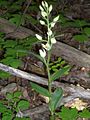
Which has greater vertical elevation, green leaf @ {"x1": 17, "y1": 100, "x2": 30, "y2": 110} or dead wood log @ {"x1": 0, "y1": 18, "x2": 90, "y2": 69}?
dead wood log @ {"x1": 0, "y1": 18, "x2": 90, "y2": 69}

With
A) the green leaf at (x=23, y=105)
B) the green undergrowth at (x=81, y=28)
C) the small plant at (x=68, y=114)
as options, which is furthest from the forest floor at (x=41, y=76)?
the green undergrowth at (x=81, y=28)

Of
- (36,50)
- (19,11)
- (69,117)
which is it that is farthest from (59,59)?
(19,11)

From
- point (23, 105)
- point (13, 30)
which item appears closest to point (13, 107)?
point (23, 105)

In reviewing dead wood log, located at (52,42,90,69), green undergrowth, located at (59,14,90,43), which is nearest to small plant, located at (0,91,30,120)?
dead wood log, located at (52,42,90,69)

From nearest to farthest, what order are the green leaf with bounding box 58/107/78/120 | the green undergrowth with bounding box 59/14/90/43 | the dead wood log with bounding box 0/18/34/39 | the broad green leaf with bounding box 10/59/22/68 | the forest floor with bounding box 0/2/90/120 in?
the green leaf with bounding box 58/107/78/120
the forest floor with bounding box 0/2/90/120
the broad green leaf with bounding box 10/59/22/68
the green undergrowth with bounding box 59/14/90/43
the dead wood log with bounding box 0/18/34/39

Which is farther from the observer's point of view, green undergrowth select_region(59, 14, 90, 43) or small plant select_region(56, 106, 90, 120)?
green undergrowth select_region(59, 14, 90, 43)

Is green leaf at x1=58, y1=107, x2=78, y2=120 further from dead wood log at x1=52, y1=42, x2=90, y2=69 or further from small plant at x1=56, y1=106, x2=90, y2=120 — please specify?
dead wood log at x1=52, y1=42, x2=90, y2=69

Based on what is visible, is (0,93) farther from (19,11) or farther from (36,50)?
(19,11)

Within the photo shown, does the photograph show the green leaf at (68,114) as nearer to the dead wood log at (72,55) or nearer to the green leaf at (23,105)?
the green leaf at (23,105)

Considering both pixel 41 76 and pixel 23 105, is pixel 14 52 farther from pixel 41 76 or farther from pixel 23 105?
pixel 23 105
